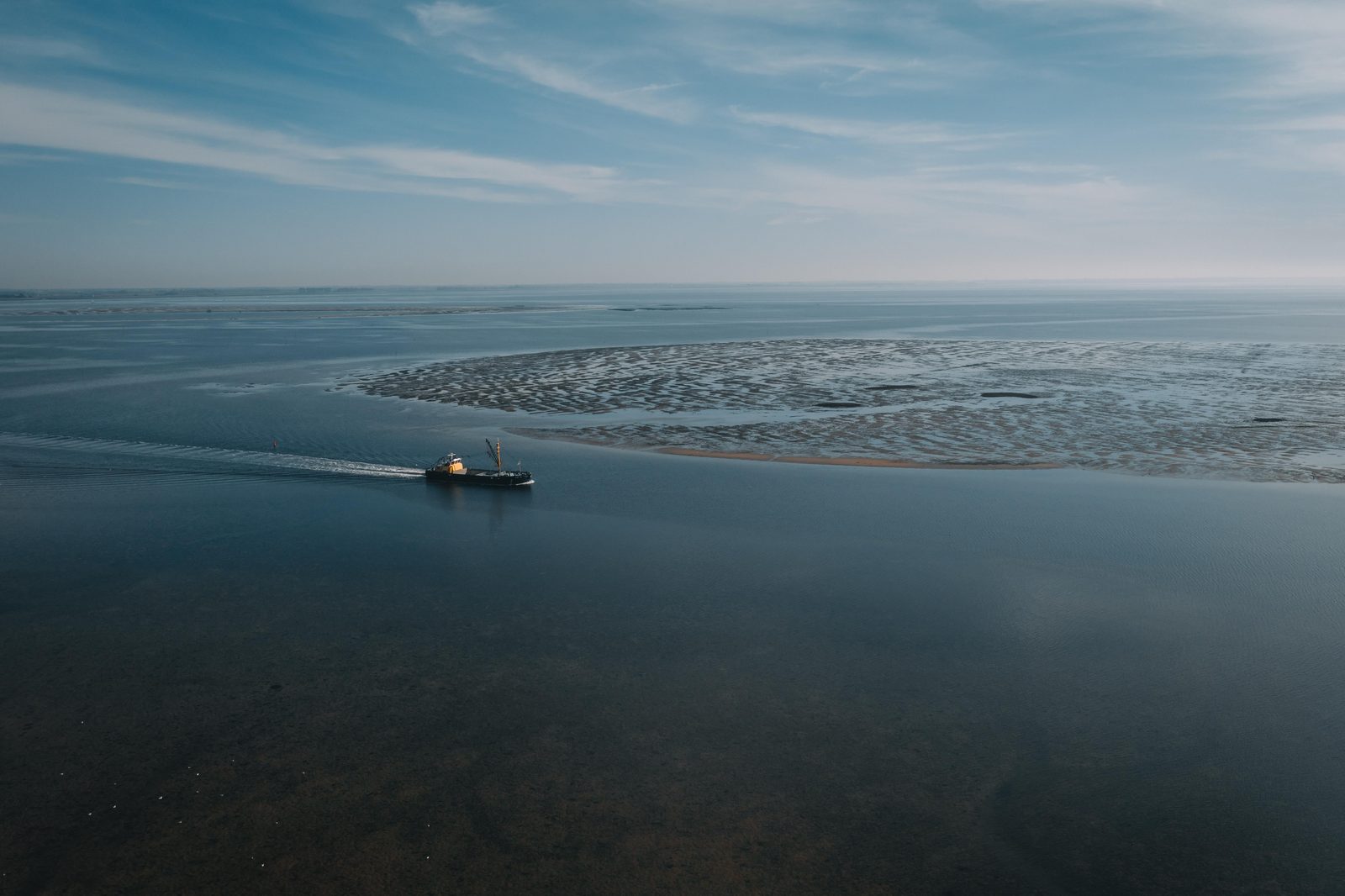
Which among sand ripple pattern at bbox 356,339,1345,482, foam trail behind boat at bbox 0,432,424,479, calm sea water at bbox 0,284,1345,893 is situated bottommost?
calm sea water at bbox 0,284,1345,893

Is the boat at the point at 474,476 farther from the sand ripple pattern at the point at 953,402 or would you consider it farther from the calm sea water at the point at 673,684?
the sand ripple pattern at the point at 953,402

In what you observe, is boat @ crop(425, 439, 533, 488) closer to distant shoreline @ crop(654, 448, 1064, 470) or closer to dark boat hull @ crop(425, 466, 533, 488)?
dark boat hull @ crop(425, 466, 533, 488)

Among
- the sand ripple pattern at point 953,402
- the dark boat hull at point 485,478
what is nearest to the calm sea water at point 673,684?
the dark boat hull at point 485,478

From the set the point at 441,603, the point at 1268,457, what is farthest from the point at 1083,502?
the point at 441,603

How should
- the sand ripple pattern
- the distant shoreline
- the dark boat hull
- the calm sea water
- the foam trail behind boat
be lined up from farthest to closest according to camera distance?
1. the sand ripple pattern
2. the foam trail behind boat
3. the distant shoreline
4. the dark boat hull
5. the calm sea water

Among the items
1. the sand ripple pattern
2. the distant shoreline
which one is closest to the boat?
the distant shoreline

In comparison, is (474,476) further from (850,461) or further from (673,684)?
(673,684)

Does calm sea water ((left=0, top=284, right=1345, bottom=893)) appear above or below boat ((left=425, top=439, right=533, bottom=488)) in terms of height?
below

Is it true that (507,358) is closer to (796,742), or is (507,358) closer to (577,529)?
(577,529)
